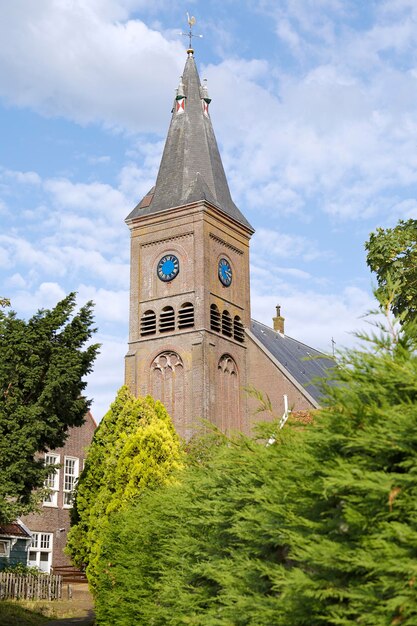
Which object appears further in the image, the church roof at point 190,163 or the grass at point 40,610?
the church roof at point 190,163

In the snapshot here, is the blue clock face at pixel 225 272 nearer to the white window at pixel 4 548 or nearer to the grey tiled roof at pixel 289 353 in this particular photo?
the grey tiled roof at pixel 289 353

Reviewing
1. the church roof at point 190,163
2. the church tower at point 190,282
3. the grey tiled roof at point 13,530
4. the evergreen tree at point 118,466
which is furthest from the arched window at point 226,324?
the evergreen tree at point 118,466

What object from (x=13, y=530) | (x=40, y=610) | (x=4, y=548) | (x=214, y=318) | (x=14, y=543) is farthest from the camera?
(x=214, y=318)

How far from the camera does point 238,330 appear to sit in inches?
1843

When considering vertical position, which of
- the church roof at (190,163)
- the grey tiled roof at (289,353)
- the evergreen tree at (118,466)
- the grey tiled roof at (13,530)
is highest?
the church roof at (190,163)

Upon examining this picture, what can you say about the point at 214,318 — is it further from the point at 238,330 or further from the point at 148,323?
the point at 148,323

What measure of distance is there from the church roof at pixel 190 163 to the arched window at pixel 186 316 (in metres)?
6.25

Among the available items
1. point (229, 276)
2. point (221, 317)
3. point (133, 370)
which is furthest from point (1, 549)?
point (229, 276)

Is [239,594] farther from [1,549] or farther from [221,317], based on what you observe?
[221,317]

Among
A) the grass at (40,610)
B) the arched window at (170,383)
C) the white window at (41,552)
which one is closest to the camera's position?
the grass at (40,610)

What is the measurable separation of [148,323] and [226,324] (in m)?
4.58

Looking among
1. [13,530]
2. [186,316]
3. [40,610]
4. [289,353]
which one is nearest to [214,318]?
[186,316]

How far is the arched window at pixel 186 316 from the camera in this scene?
43.8 metres

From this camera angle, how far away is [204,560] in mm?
9328
